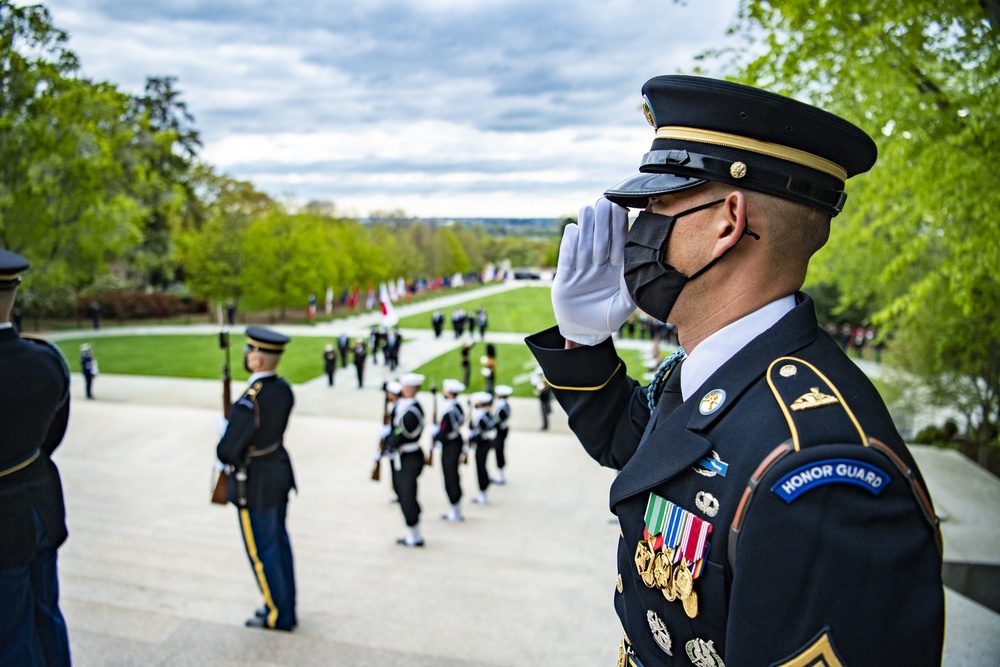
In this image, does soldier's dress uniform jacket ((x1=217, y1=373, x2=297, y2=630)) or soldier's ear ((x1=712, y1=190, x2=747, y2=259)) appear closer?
soldier's ear ((x1=712, y1=190, x2=747, y2=259))

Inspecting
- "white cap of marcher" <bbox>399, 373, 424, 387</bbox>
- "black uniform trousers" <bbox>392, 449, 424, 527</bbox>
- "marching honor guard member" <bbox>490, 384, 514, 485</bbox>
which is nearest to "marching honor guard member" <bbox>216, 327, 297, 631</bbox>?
"black uniform trousers" <bbox>392, 449, 424, 527</bbox>

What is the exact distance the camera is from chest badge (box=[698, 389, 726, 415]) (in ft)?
5.55

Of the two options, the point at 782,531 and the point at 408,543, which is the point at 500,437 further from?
the point at 782,531

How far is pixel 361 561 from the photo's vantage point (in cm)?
795

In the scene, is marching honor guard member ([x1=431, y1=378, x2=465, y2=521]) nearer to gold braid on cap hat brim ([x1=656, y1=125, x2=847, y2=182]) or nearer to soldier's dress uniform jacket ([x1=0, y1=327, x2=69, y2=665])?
soldier's dress uniform jacket ([x1=0, y1=327, x2=69, y2=665])

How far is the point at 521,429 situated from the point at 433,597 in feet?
33.9

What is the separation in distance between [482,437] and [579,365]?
29.5 ft

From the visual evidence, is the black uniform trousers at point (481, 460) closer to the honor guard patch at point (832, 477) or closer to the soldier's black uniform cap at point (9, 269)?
the soldier's black uniform cap at point (9, 269)

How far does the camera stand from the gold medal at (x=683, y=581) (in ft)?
5.30

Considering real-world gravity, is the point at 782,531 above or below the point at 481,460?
above

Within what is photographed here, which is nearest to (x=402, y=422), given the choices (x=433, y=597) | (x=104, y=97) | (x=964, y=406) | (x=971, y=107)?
(x=433, y=597)

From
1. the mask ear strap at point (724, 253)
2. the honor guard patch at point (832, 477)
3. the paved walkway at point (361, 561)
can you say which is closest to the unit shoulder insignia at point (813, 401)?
the honor guard patch at point (832, 477)

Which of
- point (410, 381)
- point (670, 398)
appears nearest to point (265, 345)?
point (410, 381)

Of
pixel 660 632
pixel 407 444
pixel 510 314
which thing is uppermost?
→ pixel 660 632
